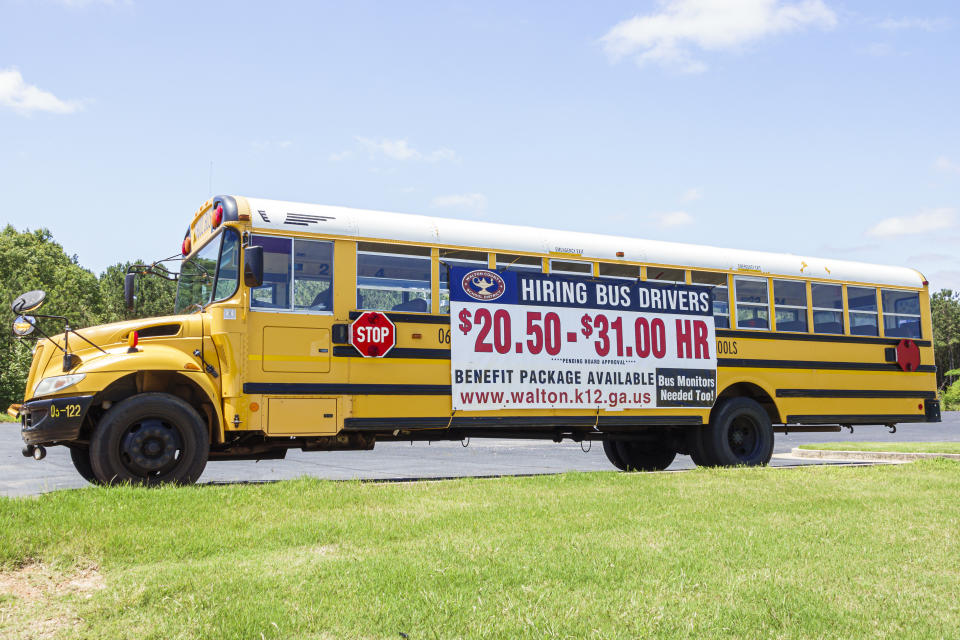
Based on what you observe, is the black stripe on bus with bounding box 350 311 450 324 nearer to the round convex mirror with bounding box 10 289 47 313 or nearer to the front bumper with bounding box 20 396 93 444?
the front bumper with bounding box 20 396 93 444

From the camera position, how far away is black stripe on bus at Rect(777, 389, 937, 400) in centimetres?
1098

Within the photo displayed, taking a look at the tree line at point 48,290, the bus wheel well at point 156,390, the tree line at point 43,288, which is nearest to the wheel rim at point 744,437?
the bus wheel well at point 156,390

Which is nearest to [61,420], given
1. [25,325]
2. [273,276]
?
[25,325]

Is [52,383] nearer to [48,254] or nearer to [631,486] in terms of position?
[631,486]

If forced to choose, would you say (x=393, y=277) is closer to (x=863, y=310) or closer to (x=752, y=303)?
(x=752, y=303)

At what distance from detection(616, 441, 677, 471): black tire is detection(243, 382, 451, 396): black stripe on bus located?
4365 mm

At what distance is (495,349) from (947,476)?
516 cm

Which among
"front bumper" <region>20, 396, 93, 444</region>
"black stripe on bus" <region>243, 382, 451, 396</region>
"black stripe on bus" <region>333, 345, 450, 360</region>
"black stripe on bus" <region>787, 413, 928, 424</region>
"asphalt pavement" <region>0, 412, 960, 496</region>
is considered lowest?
"asphalt pavement" <region>0, 412, 960, 496</region>

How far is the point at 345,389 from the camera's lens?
27.5 feet

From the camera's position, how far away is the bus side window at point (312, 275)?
27.2 ft

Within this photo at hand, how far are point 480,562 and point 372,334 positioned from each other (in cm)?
426

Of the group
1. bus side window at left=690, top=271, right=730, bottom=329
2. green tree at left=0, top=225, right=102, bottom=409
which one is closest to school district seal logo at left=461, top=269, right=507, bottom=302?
bus side window at left=690, top=271, right=730, bottom=329

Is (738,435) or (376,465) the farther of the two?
(376,465)

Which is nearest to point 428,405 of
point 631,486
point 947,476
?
point 631,486
